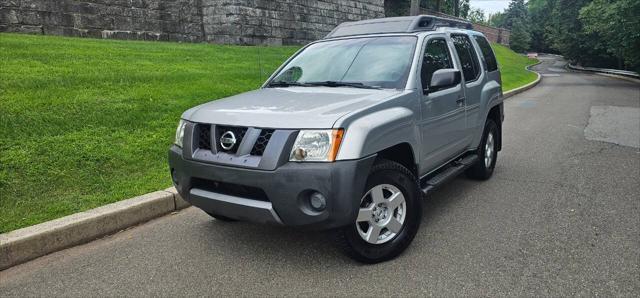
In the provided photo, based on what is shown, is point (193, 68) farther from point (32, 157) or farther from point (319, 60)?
point (319, 60)

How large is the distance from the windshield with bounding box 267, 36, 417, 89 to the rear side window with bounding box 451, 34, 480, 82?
3.21ft

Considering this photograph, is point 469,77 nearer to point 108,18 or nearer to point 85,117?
point 85,117

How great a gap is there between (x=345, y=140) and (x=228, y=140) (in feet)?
2.73

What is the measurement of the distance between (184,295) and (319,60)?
102 inches

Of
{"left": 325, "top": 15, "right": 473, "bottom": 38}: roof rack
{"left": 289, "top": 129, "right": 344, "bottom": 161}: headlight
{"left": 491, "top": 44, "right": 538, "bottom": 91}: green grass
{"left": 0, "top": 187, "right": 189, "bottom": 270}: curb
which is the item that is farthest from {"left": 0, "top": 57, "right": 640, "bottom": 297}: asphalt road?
{"left": 491, "top": 44, "right": 538, "bottom": 91}: green grass

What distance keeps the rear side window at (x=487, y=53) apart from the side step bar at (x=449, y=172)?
4.28ft

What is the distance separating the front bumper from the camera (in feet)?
9.84

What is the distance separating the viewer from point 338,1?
2523 cm

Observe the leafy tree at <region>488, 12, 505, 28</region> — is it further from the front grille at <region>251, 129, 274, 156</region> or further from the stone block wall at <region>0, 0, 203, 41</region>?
the front grille at <region>251, 129, 274, 156</region>

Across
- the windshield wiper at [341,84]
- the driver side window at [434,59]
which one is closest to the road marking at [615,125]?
the driver side window at [434,59]

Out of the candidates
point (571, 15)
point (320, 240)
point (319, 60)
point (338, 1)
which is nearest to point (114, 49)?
point (319, 60)

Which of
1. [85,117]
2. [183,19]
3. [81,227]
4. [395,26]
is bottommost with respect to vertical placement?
[81,227]

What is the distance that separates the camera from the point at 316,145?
3064mm

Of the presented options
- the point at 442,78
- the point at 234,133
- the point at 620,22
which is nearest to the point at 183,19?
the point at 442,78
